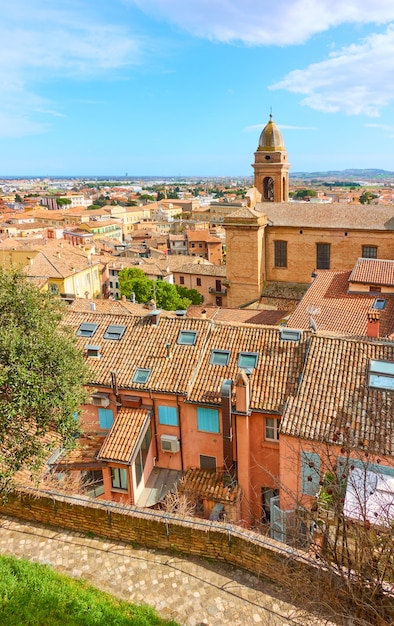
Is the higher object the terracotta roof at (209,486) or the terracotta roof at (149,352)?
the terracotta roof at (149,352)

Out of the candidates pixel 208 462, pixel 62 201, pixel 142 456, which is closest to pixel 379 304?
pixel 208 462

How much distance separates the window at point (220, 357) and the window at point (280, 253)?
67.3 feet

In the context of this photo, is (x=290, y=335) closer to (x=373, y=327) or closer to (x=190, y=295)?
(x=373, y=327)

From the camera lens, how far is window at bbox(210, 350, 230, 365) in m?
17.8

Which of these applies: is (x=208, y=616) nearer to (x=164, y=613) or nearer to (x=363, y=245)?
(x=164, y=613)

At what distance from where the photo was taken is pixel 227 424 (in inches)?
628

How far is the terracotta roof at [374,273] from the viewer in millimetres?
27109

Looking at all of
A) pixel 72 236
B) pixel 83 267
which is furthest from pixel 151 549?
pixel 72 236

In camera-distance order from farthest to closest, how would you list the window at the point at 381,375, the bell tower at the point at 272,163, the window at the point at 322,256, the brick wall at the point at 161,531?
the bell tower at the point at 272,163, the window at the point at 322,256, the window at the point at 381,375, the brick wall at the point at 161,531

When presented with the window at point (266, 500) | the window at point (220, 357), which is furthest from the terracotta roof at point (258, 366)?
the window at point (266, 500)

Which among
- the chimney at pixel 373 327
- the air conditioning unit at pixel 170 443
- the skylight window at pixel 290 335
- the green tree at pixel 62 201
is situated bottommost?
the air conditioning unit at pixel 170 443

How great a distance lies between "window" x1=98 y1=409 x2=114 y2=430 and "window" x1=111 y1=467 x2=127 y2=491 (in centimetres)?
242

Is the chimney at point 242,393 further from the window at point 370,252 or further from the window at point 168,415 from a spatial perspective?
the window at point 370,252

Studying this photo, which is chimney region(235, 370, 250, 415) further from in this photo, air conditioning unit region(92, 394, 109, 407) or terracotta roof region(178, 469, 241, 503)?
air conditioning unit region(92, 394, 109, 407)
